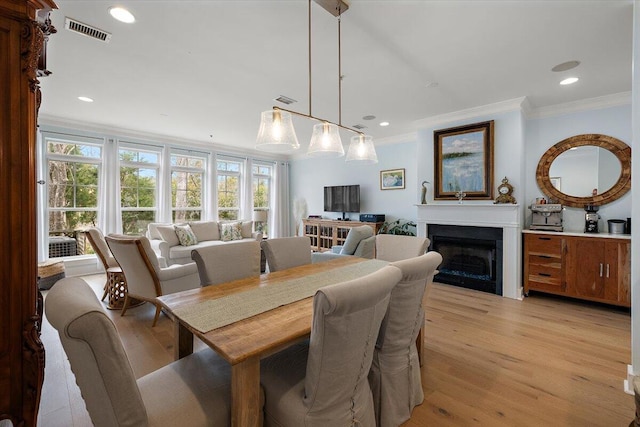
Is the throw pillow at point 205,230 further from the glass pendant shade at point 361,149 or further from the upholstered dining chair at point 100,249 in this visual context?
the glass pendant shade at point 361,149

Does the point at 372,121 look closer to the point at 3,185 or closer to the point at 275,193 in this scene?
the point at 275,193

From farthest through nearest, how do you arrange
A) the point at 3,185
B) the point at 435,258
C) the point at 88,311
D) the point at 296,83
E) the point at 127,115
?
the point at 127,115 < the point at 296,83 < the point at 435,258 < the point at 3,185 < the point at 88,311

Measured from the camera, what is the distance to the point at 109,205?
504cm

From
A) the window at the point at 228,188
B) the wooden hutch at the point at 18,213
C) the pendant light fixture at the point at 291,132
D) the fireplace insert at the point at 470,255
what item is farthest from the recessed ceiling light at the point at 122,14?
the window at the point at 228,188

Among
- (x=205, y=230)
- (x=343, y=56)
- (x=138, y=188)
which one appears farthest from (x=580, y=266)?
(x=138, y=188)

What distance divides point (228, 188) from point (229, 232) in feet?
4.65

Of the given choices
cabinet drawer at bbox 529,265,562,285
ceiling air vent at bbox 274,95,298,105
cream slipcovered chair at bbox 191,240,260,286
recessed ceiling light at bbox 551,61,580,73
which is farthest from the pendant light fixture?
cabinet drawer at bbox 529,265,562,285

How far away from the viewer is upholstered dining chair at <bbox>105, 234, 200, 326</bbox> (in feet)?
8.96

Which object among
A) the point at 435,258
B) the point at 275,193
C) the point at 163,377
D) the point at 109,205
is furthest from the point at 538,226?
the point at 109,205

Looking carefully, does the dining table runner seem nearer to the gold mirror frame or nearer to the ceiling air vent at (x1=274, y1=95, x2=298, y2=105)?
the ceiling air vent at (x1=274, y1=95, x2=298, y2=105)

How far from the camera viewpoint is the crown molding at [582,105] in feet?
11.4

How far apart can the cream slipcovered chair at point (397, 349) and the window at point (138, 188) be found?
217 inches

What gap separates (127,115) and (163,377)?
14.8ft

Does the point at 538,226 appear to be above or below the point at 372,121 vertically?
below
